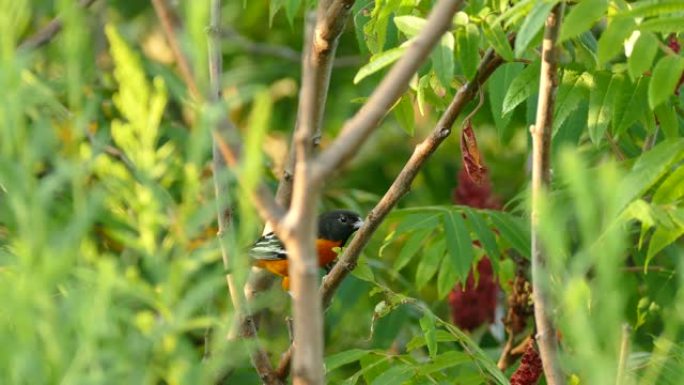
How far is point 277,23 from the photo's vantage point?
943cm

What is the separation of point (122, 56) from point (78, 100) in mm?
113

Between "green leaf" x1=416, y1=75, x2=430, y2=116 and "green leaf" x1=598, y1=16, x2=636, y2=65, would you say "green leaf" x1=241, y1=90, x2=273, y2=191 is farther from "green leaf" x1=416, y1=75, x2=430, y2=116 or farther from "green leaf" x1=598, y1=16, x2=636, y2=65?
"green leaf" x1=416, y1=75, x2=430, y2=116

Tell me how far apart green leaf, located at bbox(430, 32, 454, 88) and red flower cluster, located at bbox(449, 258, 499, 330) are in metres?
2.54

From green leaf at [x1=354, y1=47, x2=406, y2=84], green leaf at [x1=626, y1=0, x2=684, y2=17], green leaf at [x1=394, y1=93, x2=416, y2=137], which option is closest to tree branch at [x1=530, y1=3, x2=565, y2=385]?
green leaf at [x1=626, y1=0, x2=684, y2=17]

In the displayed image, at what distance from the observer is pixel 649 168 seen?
348cm

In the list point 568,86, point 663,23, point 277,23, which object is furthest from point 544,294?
point 277,23

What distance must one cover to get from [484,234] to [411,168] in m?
1.12

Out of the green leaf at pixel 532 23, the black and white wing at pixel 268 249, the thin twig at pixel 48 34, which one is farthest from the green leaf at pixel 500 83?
the thin twig at pixel 48 34

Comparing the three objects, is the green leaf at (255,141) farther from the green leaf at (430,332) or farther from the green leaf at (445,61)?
the green leaf at (430,332)

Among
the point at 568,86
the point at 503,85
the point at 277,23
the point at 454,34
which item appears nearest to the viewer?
the point at 454,34

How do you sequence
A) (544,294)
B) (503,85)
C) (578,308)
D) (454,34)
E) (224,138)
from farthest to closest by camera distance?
(503,85) → (454,34) → (544,294) → (224,138) → (578,308)

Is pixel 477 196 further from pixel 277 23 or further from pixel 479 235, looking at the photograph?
pixel 277 23

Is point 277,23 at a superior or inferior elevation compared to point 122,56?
inferior

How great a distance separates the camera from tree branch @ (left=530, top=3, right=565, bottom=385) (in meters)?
2.84
